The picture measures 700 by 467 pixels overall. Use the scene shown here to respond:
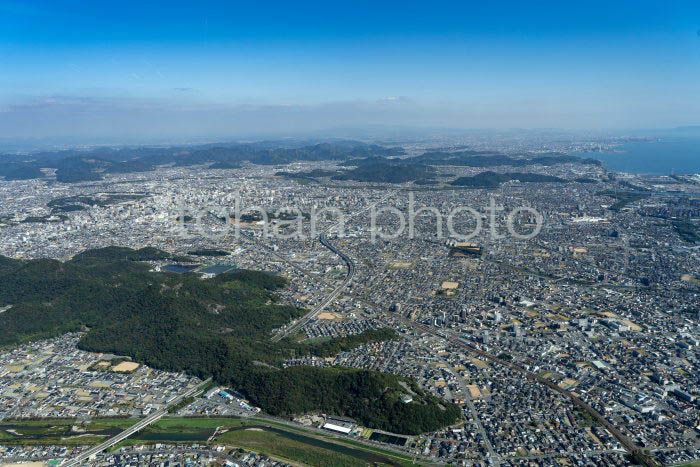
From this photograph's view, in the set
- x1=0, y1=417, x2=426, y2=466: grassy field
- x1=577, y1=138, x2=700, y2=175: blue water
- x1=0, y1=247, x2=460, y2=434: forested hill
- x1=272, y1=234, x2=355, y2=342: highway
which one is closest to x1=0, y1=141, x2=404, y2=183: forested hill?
x1=577, y1=138, x2=700, y2=175: blue water

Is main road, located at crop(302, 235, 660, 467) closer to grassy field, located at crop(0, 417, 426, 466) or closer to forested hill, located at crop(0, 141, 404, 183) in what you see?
grassy field, located at crop(0, 417, 426, 466)

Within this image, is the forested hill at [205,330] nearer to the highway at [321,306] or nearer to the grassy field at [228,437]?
the highway at [321,306]

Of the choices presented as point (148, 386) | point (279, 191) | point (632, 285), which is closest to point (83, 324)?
point (148, 386)

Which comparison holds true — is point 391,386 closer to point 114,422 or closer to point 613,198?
point 114,422

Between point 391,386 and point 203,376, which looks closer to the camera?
point 391,386

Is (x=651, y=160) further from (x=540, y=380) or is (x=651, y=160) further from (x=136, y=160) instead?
(x=136, y=160)
